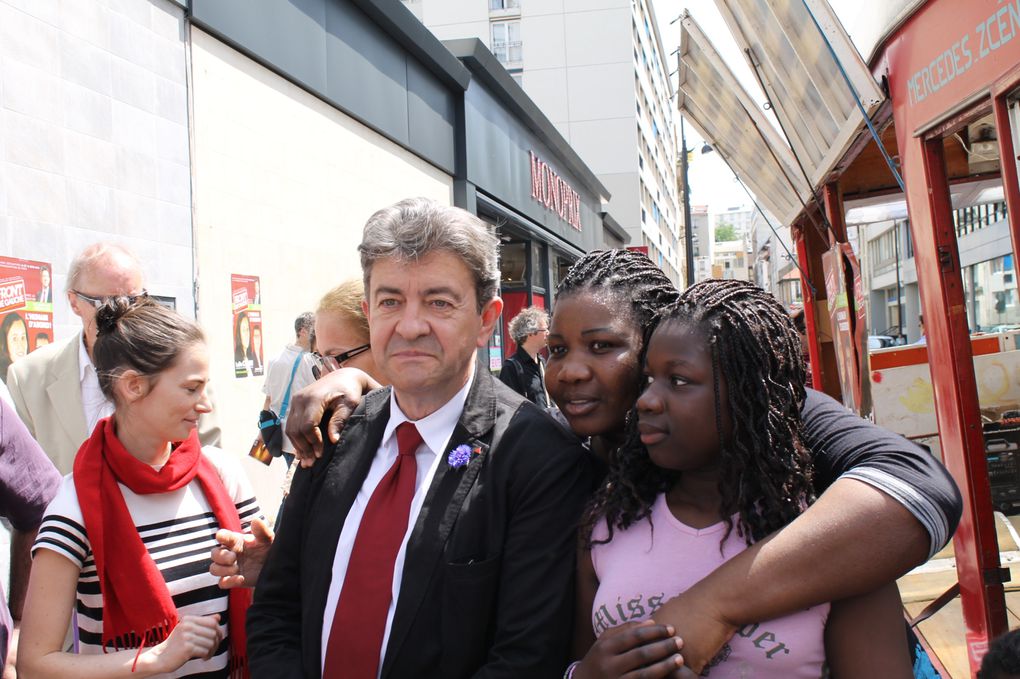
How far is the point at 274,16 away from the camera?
20.7ft

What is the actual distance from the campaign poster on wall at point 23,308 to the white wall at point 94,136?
0.06 metres

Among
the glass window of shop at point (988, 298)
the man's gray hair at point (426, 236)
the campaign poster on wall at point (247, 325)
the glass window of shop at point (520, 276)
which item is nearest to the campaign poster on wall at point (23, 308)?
the campaign poster on wall at point (247, 325)

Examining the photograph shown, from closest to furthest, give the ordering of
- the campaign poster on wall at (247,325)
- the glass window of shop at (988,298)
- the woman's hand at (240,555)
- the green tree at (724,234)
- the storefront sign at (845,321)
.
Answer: the woman's hand at (240,555), the storefront sign at (845,321), the campaign poster on wall at (247,325), the glass window of shop at (988,298), the green tree at (724,234)

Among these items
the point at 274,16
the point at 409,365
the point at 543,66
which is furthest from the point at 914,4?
the point at 543,66

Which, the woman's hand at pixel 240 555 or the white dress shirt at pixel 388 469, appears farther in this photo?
the woman's hand at pixel 240 555

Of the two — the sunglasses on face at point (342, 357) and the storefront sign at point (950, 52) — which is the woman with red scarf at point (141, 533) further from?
the storefront sign at point (950, 52)

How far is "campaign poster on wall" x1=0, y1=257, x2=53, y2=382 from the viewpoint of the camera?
12.4 feet

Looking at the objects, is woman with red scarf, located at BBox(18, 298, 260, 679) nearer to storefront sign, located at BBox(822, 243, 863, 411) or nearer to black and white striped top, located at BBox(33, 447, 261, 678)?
black and white striped top, located at BBox(33, 447, 261, 678)

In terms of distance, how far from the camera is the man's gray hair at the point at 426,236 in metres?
1.77

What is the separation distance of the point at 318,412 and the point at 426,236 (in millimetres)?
591

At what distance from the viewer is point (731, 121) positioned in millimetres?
5605

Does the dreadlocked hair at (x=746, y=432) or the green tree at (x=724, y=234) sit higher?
the green tree at (x=724, y=234)

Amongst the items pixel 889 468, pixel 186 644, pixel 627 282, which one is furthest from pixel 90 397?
pixel 889 468

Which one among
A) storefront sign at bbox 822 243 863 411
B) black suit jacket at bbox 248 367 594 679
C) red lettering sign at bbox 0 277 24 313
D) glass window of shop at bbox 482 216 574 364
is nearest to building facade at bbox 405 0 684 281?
glass window of shop at bbox 482 216 574 364
